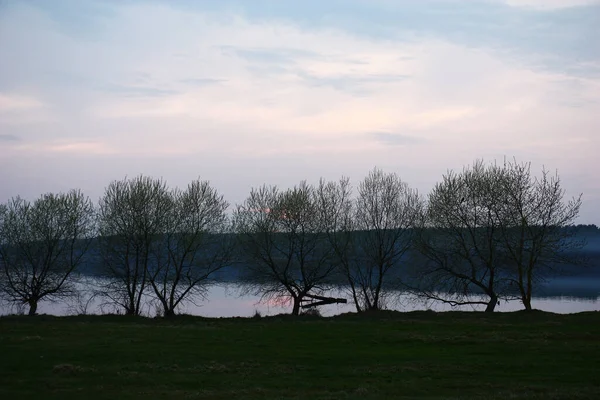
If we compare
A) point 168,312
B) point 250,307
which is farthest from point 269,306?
point 168,312

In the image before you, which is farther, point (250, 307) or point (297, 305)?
point (250, 307)

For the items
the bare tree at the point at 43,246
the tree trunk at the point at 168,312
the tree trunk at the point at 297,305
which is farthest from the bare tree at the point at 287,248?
the bare tree at the point at 43,246

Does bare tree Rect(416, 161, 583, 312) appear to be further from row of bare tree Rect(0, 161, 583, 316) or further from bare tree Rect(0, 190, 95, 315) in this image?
bare tree Rect(0, 190, 95, 315)

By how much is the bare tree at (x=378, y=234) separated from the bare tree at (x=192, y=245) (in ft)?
31.2

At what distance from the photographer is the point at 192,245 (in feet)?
142

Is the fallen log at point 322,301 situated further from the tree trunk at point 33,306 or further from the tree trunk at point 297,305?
the tree trunk at point 33,306

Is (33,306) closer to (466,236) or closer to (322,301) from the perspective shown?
(322,301)

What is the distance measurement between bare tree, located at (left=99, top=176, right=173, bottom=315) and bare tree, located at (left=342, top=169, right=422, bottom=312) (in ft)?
45.4

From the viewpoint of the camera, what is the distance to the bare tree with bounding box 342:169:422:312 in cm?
4456

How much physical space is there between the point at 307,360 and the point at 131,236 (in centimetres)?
2480

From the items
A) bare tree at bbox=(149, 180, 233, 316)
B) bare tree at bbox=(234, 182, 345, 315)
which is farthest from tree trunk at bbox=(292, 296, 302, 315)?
bare tree at bbox=(149, 180, 233, 316)

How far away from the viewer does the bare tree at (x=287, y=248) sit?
141 feet

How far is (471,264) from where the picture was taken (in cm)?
4041

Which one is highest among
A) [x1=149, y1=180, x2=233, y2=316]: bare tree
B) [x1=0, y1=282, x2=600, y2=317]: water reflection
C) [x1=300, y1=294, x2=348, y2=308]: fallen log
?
[x1=149, y1=180, x2=233, y2=316]: bare tree
